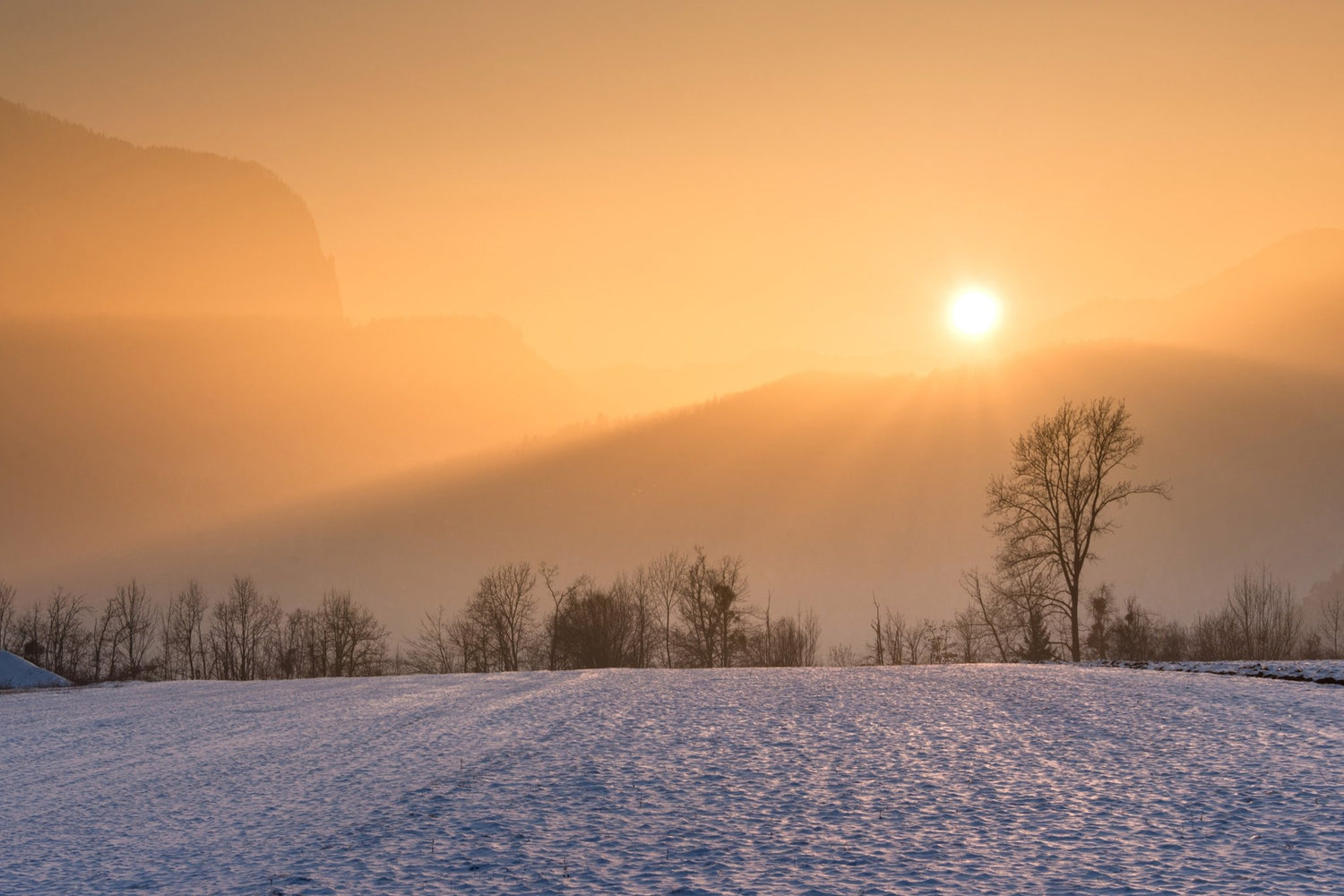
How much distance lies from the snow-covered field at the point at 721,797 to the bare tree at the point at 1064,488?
26.0 meters

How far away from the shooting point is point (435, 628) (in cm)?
13875

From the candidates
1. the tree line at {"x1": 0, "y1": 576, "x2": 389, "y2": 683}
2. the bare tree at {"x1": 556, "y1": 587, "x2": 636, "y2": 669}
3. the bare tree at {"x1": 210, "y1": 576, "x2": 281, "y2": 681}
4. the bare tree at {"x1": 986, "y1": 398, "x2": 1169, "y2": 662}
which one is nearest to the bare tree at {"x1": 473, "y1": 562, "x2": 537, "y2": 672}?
the bare tree at {"x1": 556, "y1": 587, "x2": 636, "y2": 669}

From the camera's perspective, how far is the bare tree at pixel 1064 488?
184 feet

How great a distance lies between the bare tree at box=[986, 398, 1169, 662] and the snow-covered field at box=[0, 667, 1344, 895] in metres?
26.0

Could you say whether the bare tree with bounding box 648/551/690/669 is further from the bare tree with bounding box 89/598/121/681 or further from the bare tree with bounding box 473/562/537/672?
the bare tree with bounding box 89/598/121/681

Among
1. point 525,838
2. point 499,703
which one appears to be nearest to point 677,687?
point 499,703

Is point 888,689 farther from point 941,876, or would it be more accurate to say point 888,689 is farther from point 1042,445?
point 1042,445

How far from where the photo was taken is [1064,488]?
187 feet

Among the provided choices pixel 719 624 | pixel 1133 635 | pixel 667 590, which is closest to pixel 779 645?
pixel 667 590

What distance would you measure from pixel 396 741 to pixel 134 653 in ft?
448

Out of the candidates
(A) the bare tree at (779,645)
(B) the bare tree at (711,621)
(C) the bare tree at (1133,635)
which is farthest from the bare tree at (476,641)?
(C) the bare tree at (1133,635)

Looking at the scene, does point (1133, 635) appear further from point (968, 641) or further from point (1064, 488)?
point (1064, 488)

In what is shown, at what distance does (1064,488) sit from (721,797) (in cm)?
4557

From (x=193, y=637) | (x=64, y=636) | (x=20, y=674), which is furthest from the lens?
(x=193, y=637)
